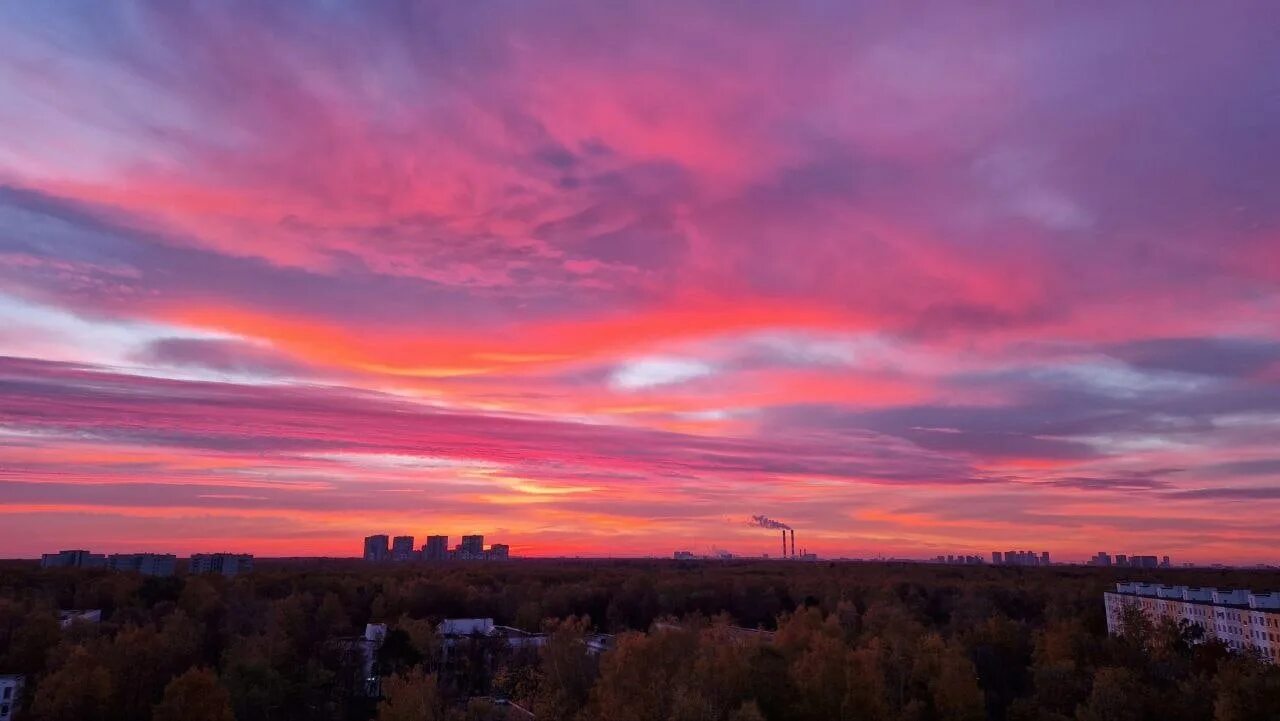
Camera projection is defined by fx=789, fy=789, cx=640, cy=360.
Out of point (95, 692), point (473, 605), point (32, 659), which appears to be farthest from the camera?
point (473, 605)

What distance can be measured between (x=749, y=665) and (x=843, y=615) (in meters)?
36.8

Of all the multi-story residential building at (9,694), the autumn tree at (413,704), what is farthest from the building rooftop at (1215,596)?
the multi-story residential building at (9,694)

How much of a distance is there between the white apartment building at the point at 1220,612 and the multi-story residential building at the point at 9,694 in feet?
243

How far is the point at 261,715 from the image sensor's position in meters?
37.5

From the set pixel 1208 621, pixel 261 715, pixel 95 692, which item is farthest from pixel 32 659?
A: pixel 1208 621

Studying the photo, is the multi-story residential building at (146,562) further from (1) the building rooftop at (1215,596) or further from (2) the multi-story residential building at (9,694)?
(1) the building rooftop at (1215,596)

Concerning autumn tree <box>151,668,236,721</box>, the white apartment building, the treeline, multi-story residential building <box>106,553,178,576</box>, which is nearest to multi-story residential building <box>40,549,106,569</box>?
multi-story residential building <box>106,553,178,576</box>

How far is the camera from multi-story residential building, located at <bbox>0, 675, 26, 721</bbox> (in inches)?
1561

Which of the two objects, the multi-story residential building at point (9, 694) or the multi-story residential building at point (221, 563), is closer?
the multi-story residential building at point (9, 694)

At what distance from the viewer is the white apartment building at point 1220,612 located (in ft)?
202

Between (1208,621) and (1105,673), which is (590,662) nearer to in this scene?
(1105,673)

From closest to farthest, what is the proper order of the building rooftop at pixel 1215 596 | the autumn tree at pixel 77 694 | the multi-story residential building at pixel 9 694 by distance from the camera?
1. the autumn tree at pixel 77 694
2. the multi-story residential building at pixel 9 694
3. the building rooftop at pixel 1215 596

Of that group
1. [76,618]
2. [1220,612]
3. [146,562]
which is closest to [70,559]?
[146,562]

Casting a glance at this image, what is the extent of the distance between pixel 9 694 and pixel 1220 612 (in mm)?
87011
